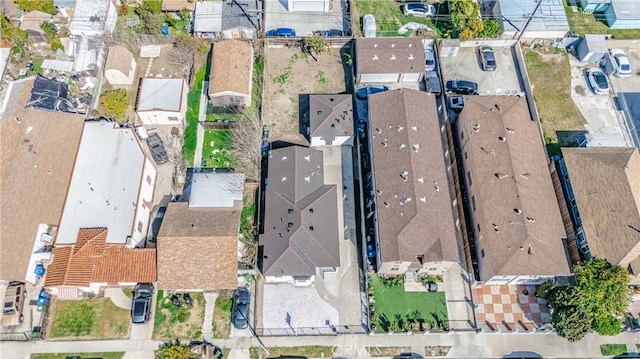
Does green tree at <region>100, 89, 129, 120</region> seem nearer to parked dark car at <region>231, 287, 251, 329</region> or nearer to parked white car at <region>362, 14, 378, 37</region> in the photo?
parked dark car at <region>231, 287, 251, 329</region>

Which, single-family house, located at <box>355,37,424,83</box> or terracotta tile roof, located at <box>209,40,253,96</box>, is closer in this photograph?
terracotta tile roof, located at <box>209,40,253,96</box>

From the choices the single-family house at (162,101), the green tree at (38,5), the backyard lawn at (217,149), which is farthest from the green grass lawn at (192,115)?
the green tree at (38,5)

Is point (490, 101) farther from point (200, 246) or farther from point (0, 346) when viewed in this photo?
point (0, 346)

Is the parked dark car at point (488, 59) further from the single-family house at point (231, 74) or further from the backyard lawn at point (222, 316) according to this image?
the backyard lawn at point (222, 316)

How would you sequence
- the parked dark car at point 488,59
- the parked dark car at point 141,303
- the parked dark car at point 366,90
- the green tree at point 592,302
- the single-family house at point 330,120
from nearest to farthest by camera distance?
the green tree at point 592,302 → the parked dark car at point 141,303 → the single-family house at point 330,120 → the parked dark car at point 366,90 → the parked dark car at point 488,59

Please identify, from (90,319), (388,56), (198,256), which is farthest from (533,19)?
(90,319)

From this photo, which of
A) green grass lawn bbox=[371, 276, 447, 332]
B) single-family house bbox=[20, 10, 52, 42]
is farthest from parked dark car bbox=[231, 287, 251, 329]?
single-family house bbox=[20, 10, 52, 42]
